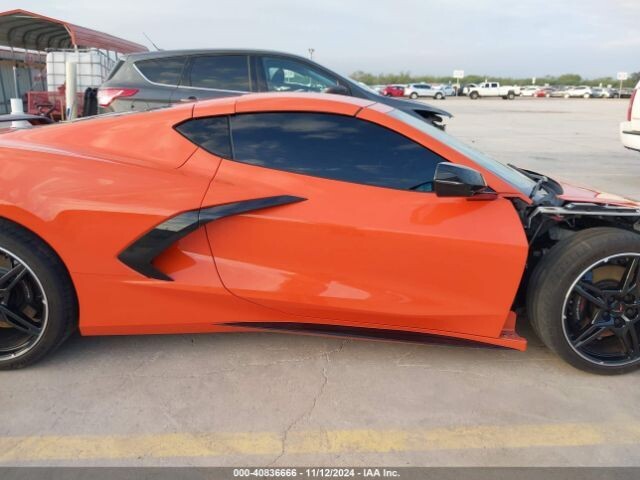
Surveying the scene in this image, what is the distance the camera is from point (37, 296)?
271 cm

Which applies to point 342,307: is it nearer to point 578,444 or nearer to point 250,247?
point 250,247

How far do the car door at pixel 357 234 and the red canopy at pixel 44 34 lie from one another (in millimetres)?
10877

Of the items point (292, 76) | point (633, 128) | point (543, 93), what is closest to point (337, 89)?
point (292, 76)

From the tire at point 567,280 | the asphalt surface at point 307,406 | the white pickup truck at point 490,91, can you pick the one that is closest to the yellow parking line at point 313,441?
the asphalt surface at point 307,406

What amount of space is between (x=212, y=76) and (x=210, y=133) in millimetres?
4066

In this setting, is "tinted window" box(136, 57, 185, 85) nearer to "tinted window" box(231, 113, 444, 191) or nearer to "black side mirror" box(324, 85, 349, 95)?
"black side mirror" box(324, 85, 349, 95)

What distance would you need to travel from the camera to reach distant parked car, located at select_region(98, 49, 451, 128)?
6.34 meters

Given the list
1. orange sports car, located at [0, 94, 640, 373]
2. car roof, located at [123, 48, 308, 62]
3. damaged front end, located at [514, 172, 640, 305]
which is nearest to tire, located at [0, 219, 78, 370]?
orange sports car, located at [0, 94, 640, 373]

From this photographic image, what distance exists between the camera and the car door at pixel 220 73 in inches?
253

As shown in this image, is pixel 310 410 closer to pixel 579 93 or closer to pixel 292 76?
pixel 292 76

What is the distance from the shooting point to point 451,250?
255cm

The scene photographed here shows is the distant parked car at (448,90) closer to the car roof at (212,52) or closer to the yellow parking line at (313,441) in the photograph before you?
the car roof at (212,52)

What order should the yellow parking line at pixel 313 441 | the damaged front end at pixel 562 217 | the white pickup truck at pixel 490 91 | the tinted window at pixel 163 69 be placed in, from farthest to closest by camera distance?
the white pickup truck at pixel 490 91, the tinted window at pixel 163 69, the damaged front end at pixel 562 217, the yellow parking line at pixel 313 441

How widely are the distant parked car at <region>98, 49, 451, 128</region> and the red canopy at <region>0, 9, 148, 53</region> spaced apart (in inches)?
249
